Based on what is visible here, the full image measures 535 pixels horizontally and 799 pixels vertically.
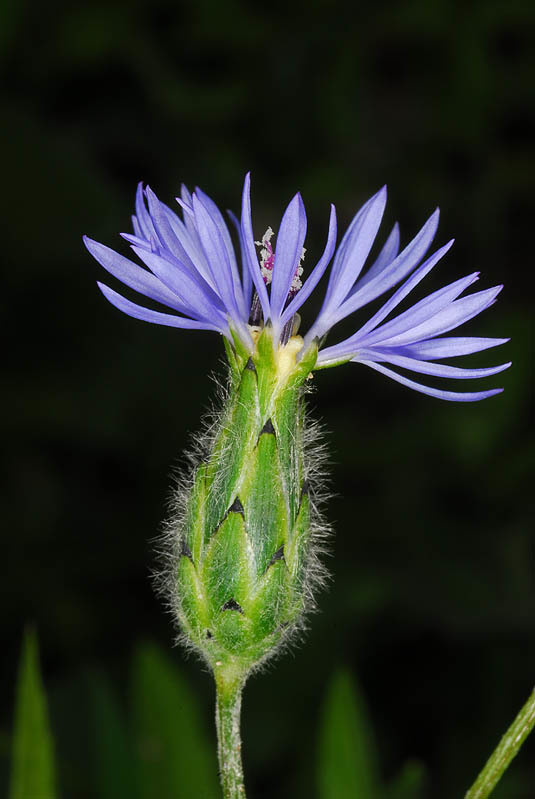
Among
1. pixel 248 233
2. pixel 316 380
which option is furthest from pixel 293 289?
pixel 316 380

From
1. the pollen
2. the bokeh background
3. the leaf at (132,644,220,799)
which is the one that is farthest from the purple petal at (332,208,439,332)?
the bokeh background

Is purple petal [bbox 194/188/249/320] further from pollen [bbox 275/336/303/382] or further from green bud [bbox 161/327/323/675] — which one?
green bud [bbox 161/327/323/675]

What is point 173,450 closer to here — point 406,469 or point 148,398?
point 148,398

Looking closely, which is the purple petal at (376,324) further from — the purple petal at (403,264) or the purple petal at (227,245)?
the purple petal at (227,245)

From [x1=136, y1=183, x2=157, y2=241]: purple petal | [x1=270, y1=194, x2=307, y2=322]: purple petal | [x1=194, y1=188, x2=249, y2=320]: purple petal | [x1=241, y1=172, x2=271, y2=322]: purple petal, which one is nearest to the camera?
[x1=241, y1=172, x2=271, y2=322]: purple petal

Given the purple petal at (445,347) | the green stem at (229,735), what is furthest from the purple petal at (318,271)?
the green stem at (229,735)

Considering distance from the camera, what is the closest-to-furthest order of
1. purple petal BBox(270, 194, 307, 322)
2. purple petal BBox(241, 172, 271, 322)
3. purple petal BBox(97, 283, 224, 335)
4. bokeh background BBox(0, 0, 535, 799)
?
purple petal BBox(241, 172, 271, 322)
purple petal BBox(270, 194, 307, 322)
purple petal BBox(97, 283, 224, 335)
bokeh background BBox(0, 0, 535, 799)
